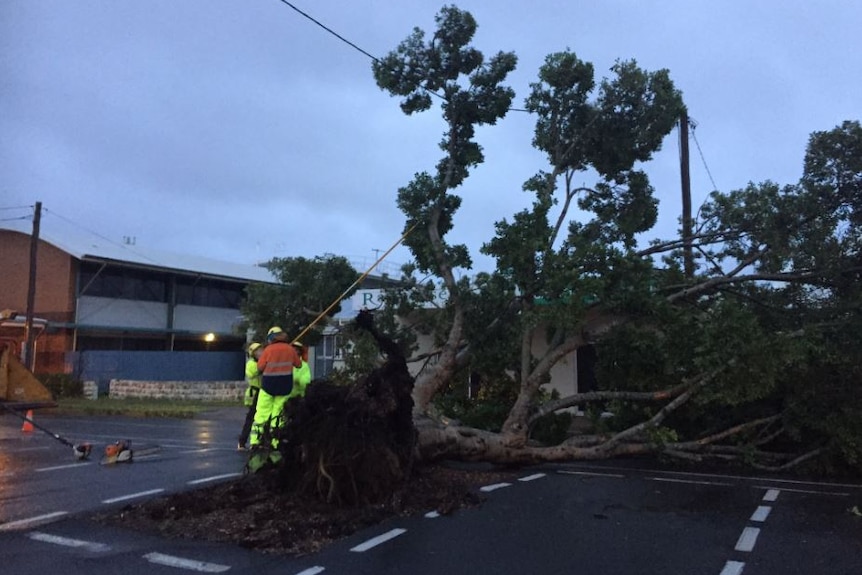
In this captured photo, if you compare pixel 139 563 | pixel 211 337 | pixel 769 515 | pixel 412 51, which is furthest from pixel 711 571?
pixel 211 337

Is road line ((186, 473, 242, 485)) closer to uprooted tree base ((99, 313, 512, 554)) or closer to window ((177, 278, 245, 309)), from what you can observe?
uprooted tree base ((99, 313, 512, 554))

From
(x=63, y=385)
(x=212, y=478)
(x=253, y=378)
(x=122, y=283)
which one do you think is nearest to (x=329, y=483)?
(x=212, y=478)

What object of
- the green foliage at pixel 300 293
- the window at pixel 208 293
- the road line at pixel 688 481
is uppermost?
the window at pixel 208 293

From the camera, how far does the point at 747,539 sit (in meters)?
6.34

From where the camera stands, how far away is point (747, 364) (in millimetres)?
9203

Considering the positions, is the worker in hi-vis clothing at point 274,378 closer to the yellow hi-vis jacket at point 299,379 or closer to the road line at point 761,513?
the yellow hi-vis jacket at point 299,379

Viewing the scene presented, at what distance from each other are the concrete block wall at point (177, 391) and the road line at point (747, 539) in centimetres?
2120

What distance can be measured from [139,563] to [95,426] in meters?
12.3

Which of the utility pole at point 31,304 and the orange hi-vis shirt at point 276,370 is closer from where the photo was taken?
the orange hi-vis shirt at point 276,370

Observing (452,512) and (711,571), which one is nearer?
(711,571)

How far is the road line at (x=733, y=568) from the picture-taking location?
5.36 meters

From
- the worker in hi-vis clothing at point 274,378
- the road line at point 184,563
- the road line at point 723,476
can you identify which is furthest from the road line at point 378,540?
the road line at point 723,476

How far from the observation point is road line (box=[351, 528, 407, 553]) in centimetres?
573

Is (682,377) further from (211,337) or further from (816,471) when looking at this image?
(211,337)
